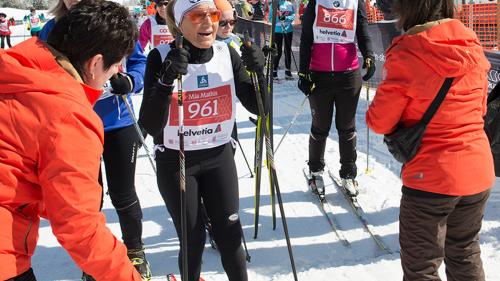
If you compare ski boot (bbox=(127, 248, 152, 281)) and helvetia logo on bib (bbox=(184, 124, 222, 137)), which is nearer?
helvetia logo on bib (bbox=(184, 124, 222, 137))

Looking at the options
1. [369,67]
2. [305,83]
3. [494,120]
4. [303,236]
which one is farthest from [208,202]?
[369,67]

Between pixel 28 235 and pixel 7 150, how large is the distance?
0.33m

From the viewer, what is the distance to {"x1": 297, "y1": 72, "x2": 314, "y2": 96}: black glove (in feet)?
13.7

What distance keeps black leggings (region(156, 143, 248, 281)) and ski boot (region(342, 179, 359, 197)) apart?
6.71ft

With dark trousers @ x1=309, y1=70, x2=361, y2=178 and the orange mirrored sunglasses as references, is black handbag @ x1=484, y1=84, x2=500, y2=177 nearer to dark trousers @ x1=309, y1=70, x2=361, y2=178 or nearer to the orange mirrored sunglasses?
dark trousers @ x1=309, y1=70, x2=361, y2=178

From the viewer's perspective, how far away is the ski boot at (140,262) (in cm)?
324

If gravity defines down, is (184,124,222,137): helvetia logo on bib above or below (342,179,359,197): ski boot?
above

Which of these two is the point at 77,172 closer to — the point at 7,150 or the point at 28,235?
the point at 7,150

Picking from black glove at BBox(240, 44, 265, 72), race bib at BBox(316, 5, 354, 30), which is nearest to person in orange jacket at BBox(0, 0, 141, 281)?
black glove at BBox(240, 44, 265, 72)

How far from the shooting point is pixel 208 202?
257cm

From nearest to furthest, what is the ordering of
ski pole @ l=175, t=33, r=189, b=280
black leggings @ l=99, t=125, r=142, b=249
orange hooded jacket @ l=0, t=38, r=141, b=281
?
orange hooded jacket @ l=0, t=38, r=141, b=281 → ski pole @ l=175, t=33, r=189, b=280 → black leggings @ l=99, t=125, r=142, b=249

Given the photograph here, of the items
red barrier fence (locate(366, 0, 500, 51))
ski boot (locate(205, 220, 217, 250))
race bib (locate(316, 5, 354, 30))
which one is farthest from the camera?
red barrier fence (locate(366, 0, 500, 51))

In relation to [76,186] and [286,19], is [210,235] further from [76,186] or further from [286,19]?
[286,19]

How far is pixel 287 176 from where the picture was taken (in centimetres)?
525
